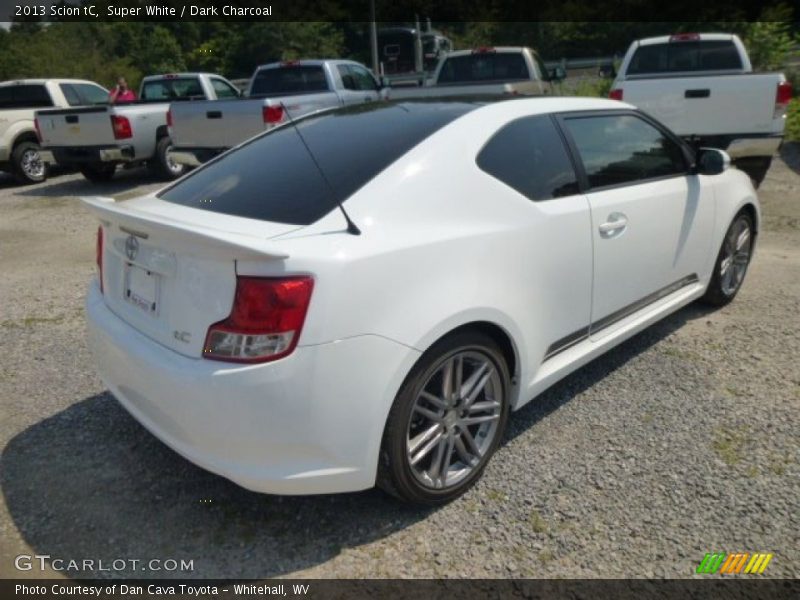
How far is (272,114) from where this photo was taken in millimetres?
8469

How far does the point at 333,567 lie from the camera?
2.40m

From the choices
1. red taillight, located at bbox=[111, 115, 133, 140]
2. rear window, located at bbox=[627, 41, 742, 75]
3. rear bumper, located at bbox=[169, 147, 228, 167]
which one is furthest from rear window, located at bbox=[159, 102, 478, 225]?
red taillight, located at bbox=[111, 115, 133, 140]

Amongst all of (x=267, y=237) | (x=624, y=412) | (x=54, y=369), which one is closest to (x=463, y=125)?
(x=267, y=237)

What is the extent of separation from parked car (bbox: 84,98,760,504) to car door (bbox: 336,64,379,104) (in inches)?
299

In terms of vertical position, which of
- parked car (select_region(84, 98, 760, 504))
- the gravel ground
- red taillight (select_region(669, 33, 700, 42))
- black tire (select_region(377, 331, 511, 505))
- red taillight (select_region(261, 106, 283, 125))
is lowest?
the gravel ground

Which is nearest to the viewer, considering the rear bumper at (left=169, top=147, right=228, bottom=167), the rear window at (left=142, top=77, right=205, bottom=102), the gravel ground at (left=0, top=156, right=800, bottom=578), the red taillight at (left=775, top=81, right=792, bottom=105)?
the gravel ground at (left=0, top=156, right=800, bottom=578)

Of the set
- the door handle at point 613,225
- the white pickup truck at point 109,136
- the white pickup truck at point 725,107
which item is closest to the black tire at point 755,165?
the white pickup truck at point 725,107

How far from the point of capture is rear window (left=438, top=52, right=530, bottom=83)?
1031 centimetres

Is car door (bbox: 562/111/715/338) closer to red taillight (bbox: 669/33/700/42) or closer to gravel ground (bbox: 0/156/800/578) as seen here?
gravel ground (bbox: 0/156/800/578)

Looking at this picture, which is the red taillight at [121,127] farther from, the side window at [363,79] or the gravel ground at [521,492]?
the gravel ground at [521,492]

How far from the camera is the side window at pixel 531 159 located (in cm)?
285

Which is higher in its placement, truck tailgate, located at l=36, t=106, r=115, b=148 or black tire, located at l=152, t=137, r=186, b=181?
truck tailgate, located at l=36, t=106, r=115, b=148

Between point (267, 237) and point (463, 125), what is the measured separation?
110cm

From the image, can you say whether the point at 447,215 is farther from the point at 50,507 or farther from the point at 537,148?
the point at 50,507
